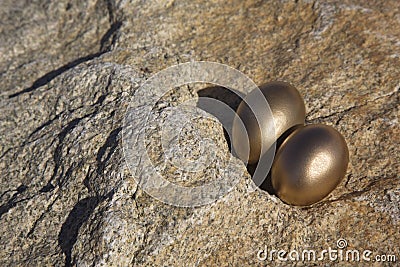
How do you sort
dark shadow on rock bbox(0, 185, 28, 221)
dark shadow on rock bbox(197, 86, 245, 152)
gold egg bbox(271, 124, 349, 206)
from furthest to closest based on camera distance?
dark shadow on rock bbox(197, 86, 245, 152)
dark shadow on rock bbox(0, 185, 28, 221)
gold egg bbox(271, 124, 349, 206)

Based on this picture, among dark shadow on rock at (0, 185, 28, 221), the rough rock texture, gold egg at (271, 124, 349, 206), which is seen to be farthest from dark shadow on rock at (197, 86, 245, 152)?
dark shadow on rock at (0, 185, 28, 221)

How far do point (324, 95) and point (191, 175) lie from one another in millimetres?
1943

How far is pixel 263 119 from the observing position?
4.31 meters

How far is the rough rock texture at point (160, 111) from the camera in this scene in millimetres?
3889

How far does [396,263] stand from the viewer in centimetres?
389

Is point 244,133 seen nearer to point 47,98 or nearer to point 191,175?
point 191,175

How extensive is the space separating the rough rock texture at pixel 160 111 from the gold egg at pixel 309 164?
0.66 ft

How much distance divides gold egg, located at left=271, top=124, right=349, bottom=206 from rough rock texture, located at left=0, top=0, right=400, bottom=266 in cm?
20

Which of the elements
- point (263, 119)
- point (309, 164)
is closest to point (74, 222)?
point (263, 119)

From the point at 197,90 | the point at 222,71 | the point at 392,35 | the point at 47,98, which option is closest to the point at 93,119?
the point at 47,98

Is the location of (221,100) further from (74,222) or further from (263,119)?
(74,222)

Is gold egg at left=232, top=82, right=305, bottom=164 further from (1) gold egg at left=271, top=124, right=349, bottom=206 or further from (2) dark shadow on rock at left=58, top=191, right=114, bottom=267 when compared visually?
(2) dark shadow on rock at left=58, top=191, right=114, bottom=267

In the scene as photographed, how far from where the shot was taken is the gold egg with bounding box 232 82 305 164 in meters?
4.30

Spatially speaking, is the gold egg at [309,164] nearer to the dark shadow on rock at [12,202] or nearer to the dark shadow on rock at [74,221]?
the dark shadow on rock at [74,221]
